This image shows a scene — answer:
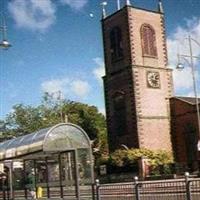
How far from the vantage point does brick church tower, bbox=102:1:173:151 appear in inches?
2302

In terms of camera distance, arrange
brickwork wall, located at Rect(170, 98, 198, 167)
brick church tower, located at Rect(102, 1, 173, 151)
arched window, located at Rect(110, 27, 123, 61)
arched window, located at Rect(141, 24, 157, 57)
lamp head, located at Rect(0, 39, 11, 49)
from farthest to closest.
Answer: arched window, located at Rect(110, 27, 123, 61), arched window, located at Rect(141, 24, 157, 57), brickwork wall, located at Rect(170, 98, 198, 167), brick church tower, located at Rect(102, 1, 173, 151), lamp head, located at Rect(0, 39, 11, 49)

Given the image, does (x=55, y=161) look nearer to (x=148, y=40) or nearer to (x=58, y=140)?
(x=58, y=140)

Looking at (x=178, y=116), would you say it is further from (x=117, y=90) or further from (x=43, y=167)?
(x=43, y=167)

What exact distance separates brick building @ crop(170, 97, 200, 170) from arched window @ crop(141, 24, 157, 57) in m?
6.04

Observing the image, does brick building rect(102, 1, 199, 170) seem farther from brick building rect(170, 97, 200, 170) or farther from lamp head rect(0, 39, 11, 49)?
lamp head rect(0, 39, 11, 49)

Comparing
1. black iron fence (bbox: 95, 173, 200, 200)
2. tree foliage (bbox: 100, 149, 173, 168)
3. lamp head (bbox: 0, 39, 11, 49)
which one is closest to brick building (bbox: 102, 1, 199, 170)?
tree foliage (bbox: 100, 149, 173, 168)

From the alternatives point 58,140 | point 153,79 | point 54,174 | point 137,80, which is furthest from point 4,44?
point 153,79

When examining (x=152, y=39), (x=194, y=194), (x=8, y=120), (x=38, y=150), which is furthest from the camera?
(x=8, y=120)

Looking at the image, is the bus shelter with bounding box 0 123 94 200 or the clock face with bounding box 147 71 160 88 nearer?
the bus shelter with bounding box 0 123 94 200

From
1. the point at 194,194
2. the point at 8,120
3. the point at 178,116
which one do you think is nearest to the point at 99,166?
the point at 178,116

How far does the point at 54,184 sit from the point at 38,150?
2.73 m

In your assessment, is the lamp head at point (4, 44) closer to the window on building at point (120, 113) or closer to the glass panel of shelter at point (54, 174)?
the glass panel of shelter at point (54, 174)

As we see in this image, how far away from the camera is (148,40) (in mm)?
61719

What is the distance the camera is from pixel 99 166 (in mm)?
58156
